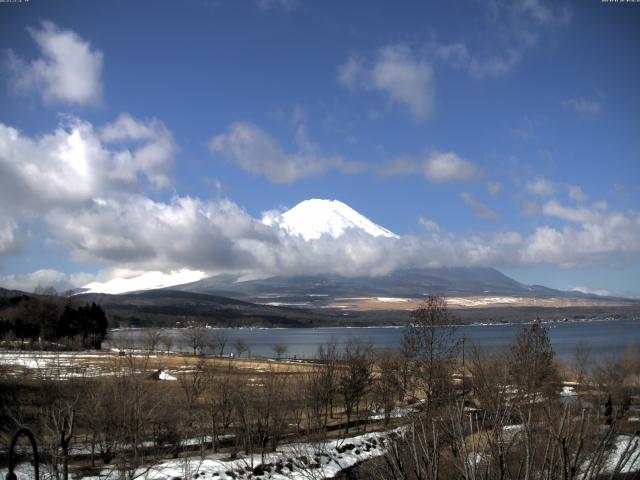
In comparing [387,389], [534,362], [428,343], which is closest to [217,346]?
[387,389]

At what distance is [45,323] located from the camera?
112375 mm

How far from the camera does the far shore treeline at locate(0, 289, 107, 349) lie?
362ft

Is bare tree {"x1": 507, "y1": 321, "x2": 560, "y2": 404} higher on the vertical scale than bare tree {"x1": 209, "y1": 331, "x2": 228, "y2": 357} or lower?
higher

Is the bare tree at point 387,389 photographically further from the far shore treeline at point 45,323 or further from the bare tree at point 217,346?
the far shore treeline at point 45,323

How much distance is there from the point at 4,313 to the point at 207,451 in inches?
3963

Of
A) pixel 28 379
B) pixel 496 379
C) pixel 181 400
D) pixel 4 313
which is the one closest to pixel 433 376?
pixel 496 379

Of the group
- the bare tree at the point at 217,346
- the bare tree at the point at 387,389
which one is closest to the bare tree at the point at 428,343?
the bare tree at the point at 387,389

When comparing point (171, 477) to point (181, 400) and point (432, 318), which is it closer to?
point (181, 400)

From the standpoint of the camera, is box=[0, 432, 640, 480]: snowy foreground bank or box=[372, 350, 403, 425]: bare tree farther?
box=[372, 350, 403, 425]: bare tree

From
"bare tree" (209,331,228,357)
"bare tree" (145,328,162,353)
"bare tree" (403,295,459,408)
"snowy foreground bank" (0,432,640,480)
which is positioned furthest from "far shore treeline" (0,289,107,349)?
"snowy foreground bank" (0,432,640,480)

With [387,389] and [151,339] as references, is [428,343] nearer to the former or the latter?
[387,389]

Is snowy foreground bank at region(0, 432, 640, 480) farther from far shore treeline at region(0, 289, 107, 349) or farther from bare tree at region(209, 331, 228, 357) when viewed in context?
far shore treeline at region(0, 289, 107, 349)

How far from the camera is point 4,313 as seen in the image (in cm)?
11506

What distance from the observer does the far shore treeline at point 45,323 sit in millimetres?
110375
